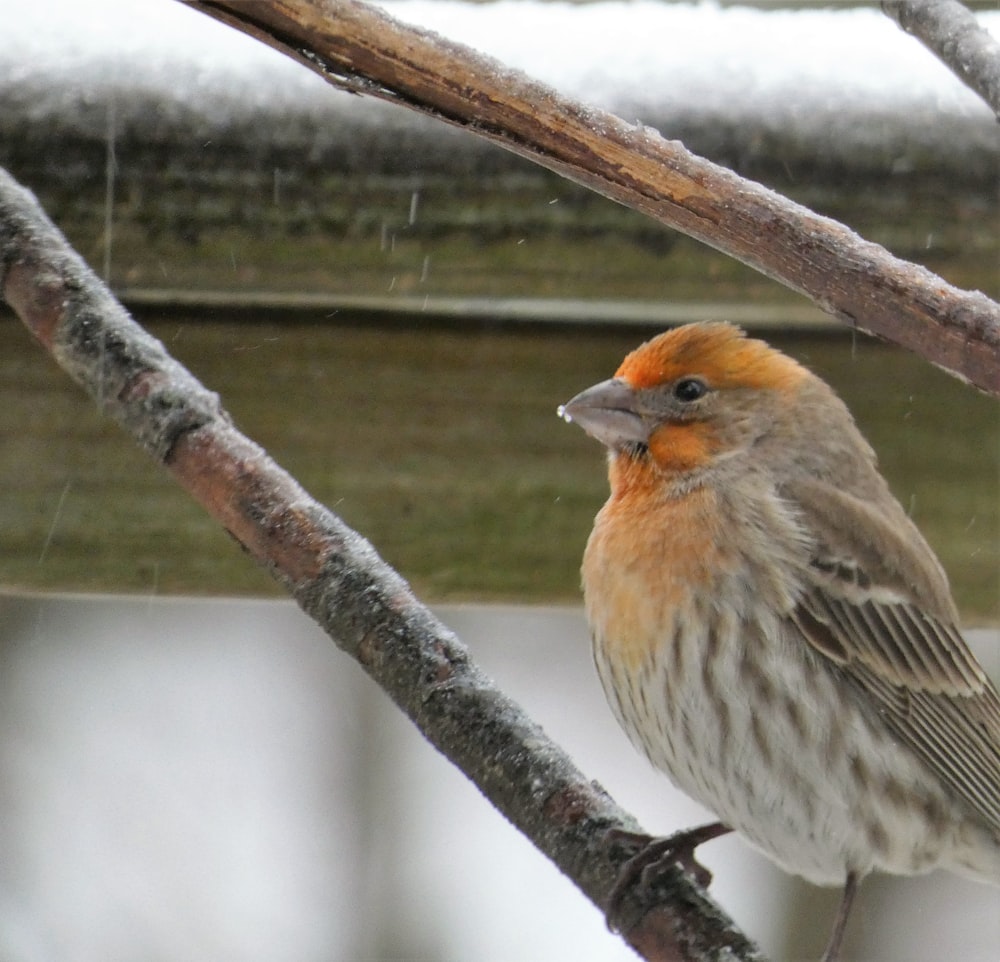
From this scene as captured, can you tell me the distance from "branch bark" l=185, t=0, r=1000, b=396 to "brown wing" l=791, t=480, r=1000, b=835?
35.7 inches

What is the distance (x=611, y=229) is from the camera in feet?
5.79

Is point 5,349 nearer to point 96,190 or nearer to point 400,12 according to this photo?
point 96,190

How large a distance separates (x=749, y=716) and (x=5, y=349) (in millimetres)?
1147

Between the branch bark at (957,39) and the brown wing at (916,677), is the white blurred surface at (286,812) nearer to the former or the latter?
the brown wing at (916,677)

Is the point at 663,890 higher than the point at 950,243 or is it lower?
lower

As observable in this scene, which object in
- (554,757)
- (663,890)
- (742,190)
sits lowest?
(663,890)

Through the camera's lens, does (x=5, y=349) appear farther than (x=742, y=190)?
Yes

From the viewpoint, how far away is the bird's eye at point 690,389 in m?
2.38

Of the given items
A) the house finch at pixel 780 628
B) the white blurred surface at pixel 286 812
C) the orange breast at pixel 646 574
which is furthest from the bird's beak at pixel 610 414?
the white blurred surface at pixel 286 812

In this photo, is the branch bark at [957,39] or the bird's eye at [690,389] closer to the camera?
the branch bark at [957,39]

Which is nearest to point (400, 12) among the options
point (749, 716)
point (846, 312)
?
point (846, 312)

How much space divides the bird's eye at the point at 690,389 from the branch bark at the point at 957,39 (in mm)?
639

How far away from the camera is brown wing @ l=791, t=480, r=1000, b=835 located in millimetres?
2311

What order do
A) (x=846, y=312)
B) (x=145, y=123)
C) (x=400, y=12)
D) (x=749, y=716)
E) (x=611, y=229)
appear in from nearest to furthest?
(x=846, y=312) → (x=145, y=123) → (x=611, y=229) → (x=400, y=12) → (x=749, y=716)
